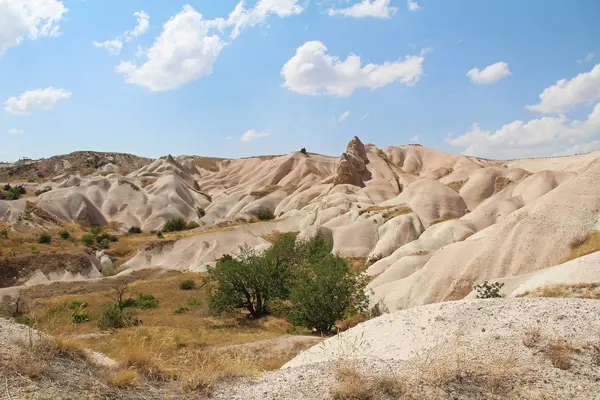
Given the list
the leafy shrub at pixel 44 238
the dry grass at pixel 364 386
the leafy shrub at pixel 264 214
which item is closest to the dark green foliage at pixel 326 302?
the dry grass at pixel 364 386

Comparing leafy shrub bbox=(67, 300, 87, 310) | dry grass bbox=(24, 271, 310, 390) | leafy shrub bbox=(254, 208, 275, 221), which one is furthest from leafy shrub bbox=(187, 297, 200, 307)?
leafy shrub bbox=(254, 208, 275, 221)

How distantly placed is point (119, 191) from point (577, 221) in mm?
81106

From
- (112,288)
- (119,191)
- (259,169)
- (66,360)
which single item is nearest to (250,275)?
(112,288)

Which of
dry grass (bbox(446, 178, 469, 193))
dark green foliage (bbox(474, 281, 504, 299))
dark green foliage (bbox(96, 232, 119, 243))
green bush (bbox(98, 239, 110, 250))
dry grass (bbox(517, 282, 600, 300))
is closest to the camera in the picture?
dry grass (bbox(517, 282, 600, 300))

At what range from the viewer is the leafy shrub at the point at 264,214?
7866cm

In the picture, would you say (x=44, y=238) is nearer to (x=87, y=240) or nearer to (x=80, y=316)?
(x=87, y=240)

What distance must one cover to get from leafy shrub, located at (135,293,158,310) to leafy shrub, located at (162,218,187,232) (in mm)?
39969

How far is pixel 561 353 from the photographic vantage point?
7.04 m

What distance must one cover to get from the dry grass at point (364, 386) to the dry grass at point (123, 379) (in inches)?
99.9

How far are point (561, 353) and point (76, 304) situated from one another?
104 ft

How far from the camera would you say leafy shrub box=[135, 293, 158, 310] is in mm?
33438

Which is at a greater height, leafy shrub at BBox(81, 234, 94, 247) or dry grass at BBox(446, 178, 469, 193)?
dry grass at BBox(446, 178, 469, 193)

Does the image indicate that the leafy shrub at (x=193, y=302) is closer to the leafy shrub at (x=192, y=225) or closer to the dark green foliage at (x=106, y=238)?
the dark green foliage at (x=106, y=238)

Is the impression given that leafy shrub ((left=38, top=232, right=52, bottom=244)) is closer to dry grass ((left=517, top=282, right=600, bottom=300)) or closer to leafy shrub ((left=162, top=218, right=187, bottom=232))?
leafy shrub ((left=162, top=218, right=187, bottom=232))
